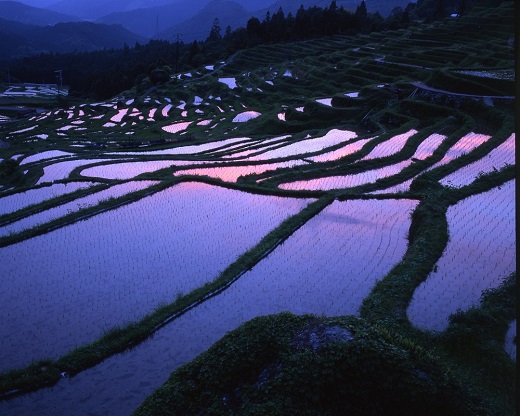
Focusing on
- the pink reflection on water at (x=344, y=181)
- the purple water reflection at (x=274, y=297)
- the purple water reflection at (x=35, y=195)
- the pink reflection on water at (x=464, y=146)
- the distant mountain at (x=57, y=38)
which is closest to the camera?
the purple water reflection at (x=274, y=297)

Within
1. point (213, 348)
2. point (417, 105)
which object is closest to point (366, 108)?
point (417, 105)

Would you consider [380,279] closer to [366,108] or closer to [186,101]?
[366,108]

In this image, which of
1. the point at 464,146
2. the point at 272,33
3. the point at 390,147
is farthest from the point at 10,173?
the point at 272,33

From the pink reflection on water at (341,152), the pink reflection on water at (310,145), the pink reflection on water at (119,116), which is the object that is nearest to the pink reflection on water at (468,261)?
the pink reflection on water at (341,152)

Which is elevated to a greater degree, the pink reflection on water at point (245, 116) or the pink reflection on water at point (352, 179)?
the pink reflection on water at point (352, 179)

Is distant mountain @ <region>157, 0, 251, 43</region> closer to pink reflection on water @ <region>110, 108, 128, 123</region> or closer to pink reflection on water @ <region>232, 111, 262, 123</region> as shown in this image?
pink reflection on water @ <region>110, 108, 128, 123</region>

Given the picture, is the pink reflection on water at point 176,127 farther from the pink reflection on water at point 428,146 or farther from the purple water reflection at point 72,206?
the pink reflection on water at point 428,146
